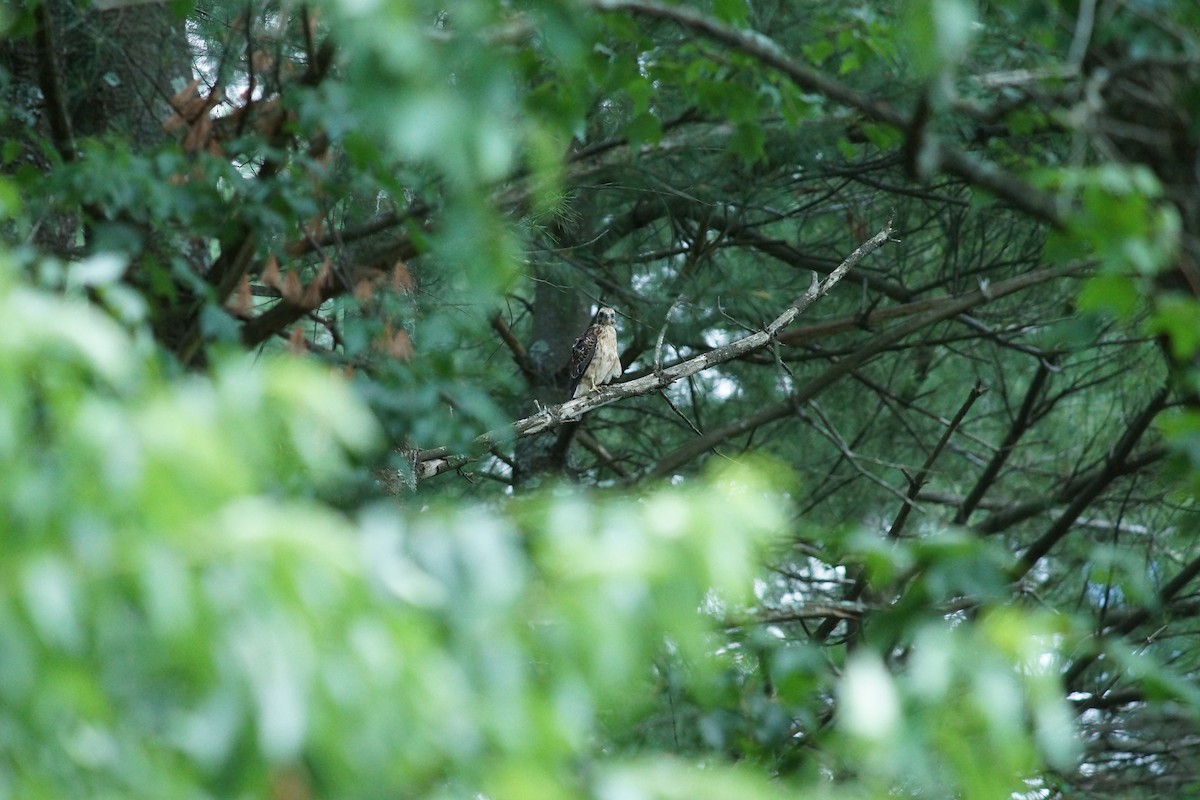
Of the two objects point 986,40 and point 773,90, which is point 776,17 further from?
point 773,90

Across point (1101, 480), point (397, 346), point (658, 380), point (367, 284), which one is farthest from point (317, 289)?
point (1101, 480)

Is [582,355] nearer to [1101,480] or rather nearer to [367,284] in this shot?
[1101,480]

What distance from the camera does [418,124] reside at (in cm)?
145

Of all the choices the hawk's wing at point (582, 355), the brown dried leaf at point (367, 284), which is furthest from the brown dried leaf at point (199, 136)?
the hawk's wing at point (582, 355)

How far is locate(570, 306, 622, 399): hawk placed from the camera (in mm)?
6227

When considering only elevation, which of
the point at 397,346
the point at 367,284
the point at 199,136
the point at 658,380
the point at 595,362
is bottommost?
the point at 397,346

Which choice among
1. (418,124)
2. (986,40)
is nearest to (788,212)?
(986,40)

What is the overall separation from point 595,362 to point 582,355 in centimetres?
8

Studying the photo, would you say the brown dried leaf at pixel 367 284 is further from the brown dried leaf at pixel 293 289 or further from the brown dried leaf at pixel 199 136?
the brown dried leaf at pixel 199 136

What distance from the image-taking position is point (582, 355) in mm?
6270

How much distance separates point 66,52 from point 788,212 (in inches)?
114

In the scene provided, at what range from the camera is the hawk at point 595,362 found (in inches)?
245

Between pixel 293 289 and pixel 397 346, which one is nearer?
pixel 397 346

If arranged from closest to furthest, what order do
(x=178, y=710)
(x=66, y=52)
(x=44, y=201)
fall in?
(x=178, y=710), (x=44, y=201), (x=66, y=52)
